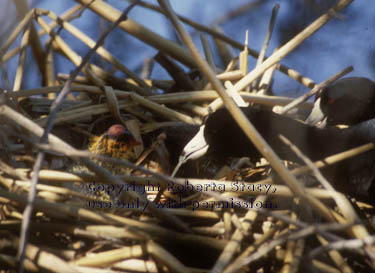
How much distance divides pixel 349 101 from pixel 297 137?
202 millimetres

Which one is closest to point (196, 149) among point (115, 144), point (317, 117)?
point (115, 144)

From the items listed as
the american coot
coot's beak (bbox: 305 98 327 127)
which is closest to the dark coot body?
the american coot

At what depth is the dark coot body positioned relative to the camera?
2.81 ft

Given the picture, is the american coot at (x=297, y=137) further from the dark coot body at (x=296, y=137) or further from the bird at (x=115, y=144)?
the bird at (x=115, y=144)

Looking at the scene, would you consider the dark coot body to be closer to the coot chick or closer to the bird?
the coot chick

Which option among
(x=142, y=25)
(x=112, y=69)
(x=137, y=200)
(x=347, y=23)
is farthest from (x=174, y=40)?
(x=137, y=200)

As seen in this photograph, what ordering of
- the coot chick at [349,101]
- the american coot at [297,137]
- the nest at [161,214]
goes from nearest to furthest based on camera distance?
the nest at [161,214] → the american coot at [297,137] → the coot chick at [349,101]

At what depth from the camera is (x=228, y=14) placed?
58.1 inches

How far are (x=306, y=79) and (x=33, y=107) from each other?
0.82 m

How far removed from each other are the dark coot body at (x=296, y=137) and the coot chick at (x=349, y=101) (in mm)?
85

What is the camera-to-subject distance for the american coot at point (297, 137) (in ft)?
2.80

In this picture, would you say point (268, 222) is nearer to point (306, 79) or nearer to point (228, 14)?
point (306, 79)

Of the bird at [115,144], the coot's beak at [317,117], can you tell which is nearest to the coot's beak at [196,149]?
the bird at [115,144]

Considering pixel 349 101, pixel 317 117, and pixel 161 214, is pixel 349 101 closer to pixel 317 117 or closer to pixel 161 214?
pixel 317 117
